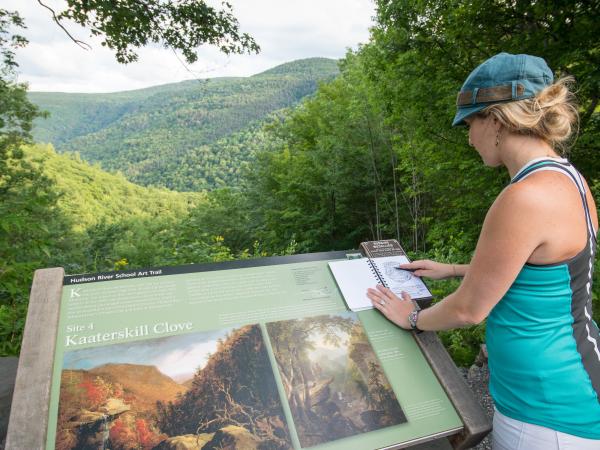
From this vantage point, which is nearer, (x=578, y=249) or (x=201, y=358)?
(x=578, y=249)

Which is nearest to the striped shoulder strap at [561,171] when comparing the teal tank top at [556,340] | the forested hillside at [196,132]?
the teal tank top at [556,340]

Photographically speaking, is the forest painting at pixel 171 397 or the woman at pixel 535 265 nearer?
the woman at pixel 535 265

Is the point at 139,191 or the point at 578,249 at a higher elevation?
the point at 578,249

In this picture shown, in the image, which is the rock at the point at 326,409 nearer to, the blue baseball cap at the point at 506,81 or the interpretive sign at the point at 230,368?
the interpretive sign at the point at 230,368

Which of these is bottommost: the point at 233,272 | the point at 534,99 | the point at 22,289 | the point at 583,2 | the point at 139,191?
the point at 139,191

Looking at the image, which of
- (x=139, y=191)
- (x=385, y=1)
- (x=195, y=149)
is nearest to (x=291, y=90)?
(x=195, y=149)

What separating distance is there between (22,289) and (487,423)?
13.0 ft

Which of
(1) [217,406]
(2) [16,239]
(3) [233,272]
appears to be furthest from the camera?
(2) [16,239]

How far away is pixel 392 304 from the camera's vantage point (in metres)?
1.90

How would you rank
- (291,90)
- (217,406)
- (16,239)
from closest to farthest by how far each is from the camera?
(217,406), (16,239), (291,90)

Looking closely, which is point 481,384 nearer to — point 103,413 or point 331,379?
point 331,379

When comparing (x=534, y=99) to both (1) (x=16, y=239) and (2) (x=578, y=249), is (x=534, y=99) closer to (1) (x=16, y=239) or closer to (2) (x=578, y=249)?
(2) (x=578, y=249)

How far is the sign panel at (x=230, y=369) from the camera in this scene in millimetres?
1405

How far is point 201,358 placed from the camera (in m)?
1.57
